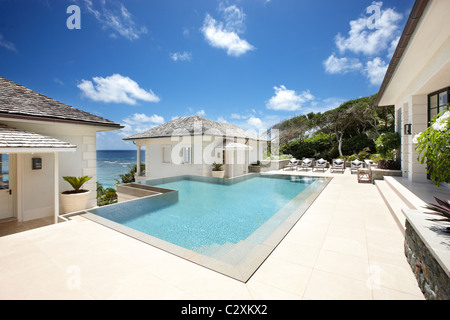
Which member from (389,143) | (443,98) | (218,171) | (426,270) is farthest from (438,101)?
(218,171)

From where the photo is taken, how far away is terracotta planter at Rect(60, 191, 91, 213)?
723 centimetres

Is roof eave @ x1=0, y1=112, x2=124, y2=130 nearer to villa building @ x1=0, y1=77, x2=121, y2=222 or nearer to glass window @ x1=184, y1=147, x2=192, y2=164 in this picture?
villa building @ x1=0, y1=77, x2=121, y2=222

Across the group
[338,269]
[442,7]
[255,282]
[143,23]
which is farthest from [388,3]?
[143,23]

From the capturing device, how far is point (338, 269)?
3381 mm

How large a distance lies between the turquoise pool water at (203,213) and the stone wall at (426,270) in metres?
3.69

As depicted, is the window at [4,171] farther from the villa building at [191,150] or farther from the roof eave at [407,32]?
the roof eave at [407,32]

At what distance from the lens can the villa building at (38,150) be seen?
20.1 feet

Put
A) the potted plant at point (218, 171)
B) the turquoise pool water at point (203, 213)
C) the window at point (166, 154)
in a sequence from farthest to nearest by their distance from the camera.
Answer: the window at point (166, 154), the potted plant at point (218, 171), the turquoise pool water at point (203, 213)

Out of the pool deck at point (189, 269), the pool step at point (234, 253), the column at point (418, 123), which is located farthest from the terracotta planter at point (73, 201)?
the column at point (418, 123)

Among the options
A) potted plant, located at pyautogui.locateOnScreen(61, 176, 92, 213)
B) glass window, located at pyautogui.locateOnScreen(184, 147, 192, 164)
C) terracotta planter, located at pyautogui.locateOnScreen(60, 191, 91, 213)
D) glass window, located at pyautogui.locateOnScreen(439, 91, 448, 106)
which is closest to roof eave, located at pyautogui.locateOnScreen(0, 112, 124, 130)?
potted plant, located at pyautogui.locateOnScreen(61, 176, 92, 213)

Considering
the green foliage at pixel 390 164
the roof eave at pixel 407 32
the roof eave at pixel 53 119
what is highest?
the roof eave at pixel 407 32

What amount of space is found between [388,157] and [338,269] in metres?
12.4

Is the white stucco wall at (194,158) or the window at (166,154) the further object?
the window at (166,154)

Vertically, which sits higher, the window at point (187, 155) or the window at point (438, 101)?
the window at point (438, 101)
